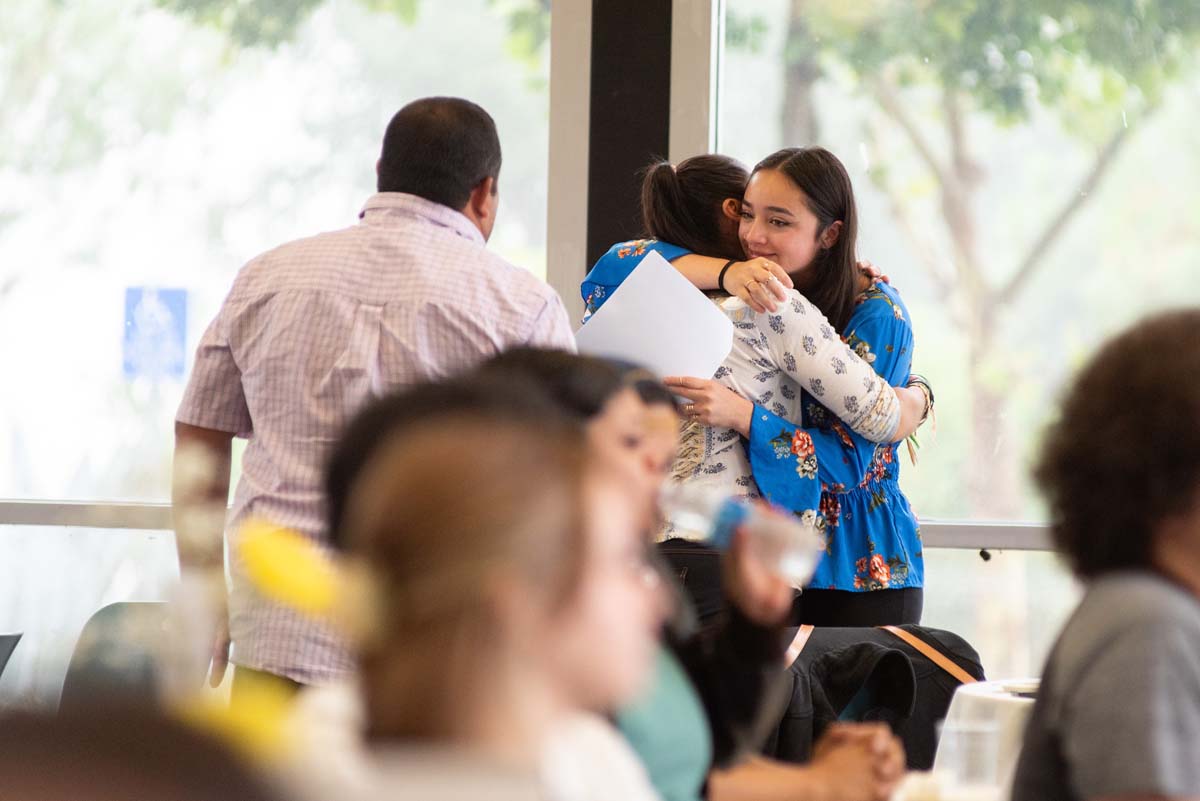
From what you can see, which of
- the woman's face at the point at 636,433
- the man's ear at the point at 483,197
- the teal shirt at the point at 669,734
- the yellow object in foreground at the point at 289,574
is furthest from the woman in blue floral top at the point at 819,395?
the yellow object in foreground at the point at 289,574

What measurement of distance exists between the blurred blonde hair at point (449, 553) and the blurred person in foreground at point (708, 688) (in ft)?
1.57

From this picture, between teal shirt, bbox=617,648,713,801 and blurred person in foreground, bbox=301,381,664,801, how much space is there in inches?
18.2

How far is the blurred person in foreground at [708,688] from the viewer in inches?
48.2

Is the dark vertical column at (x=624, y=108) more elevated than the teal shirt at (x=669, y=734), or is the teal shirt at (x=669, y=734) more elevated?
the dark vertical column at (x=624, y=108)

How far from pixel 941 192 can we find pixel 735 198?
981 millimetres

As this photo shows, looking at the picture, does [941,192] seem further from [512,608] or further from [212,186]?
[512,608]

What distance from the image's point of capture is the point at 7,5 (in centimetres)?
374

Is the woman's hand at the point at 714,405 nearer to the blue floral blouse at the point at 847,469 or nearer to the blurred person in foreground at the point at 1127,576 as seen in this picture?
the blue floral blouse at the point at 847,469

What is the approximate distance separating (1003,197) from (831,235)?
100 cm

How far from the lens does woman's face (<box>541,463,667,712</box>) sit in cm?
73

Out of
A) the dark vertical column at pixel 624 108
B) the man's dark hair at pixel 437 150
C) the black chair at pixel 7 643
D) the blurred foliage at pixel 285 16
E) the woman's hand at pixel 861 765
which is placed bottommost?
the black chair at pixel 7 643

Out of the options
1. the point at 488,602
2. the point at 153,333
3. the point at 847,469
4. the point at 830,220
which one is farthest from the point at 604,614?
the point at 153,333

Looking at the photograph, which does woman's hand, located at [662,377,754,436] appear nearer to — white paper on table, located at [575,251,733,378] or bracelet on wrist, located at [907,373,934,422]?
white paper on table, located at [575,251,733,378]

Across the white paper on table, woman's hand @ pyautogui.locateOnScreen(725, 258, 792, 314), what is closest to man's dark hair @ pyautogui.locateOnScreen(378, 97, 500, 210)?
the white paper on table
